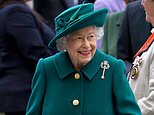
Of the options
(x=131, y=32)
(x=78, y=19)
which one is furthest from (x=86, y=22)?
(x=131, y=32)

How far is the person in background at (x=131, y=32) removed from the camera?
6246mm

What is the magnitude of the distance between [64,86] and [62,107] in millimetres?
150

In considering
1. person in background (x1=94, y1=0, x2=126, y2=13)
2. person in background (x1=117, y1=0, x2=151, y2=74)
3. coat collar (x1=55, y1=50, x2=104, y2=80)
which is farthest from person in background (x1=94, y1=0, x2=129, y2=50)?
coat collar (x1=55, y1=50, x2=104, y2=80)

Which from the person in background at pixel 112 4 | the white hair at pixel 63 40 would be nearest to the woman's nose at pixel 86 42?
the white hair at pixel 63 40

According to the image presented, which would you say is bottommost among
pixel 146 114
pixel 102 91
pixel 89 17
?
pixel 146 114

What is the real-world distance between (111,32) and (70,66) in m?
2.29

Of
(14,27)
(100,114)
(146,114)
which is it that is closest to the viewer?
(100,114)

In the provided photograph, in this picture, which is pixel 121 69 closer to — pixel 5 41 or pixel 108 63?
pixel 108 63

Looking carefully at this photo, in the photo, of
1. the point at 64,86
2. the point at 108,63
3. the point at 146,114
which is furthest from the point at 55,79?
the point at 146,114

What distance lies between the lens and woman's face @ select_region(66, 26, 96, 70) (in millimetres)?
4582

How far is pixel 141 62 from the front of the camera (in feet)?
17.1

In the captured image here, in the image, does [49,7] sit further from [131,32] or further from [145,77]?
[145,77]

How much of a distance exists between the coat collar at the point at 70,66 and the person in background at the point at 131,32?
5.02ft

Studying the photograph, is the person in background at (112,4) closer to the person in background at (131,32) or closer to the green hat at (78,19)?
the person in background at (131,32)
